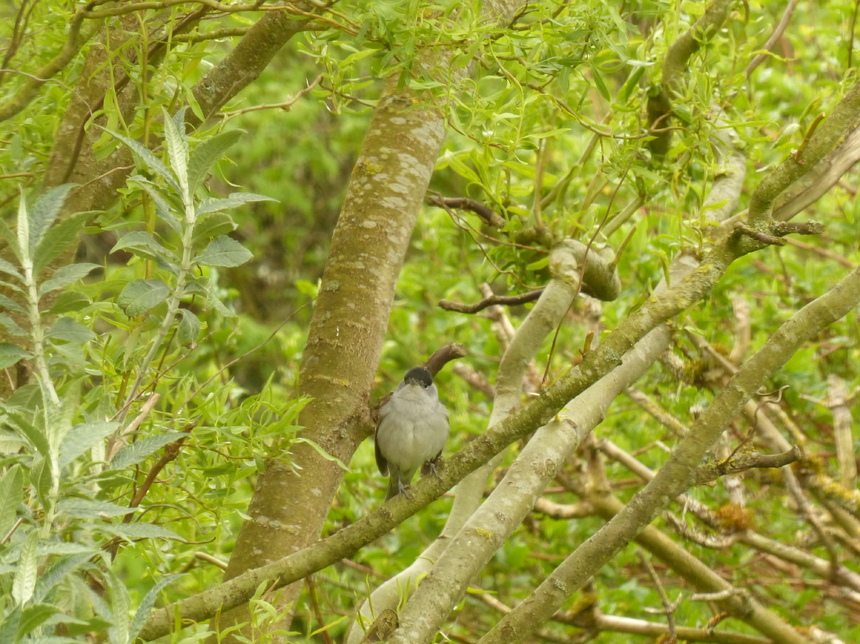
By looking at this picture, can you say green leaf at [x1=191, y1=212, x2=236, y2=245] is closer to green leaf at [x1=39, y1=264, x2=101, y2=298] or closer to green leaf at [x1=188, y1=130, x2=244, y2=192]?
green leaf at [x1=188, y1=130, x2=244, y2=192]

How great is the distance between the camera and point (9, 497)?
1084 millimetres

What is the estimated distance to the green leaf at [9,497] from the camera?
3.54 ft

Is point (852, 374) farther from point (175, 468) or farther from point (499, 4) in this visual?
point (175, 468)

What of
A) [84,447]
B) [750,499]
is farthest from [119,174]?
[750,499]

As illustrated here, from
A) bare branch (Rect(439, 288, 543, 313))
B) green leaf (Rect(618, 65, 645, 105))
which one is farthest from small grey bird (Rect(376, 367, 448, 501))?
green leaf (Rect(618, 65, 645, 105))

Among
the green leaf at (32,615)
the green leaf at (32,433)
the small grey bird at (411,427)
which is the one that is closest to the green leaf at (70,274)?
the green leaf at (32,433)

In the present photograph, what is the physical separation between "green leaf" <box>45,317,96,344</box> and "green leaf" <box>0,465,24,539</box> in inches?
10.3

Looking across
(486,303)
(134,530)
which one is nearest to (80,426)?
(134,530)

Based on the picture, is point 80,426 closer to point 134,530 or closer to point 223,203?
point 134,530

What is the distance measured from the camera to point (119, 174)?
1.95 metres

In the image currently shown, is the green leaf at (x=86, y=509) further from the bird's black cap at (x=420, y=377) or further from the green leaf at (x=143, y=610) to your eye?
the bird's black cap at (x=420, y=377)

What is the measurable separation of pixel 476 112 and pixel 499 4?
0.57 meters

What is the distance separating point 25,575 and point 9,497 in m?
0.13

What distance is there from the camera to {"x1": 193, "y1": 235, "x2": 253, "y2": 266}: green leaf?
1329 mm
